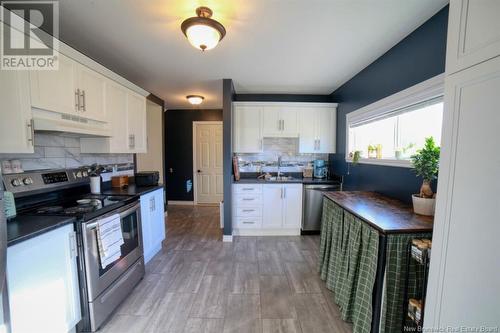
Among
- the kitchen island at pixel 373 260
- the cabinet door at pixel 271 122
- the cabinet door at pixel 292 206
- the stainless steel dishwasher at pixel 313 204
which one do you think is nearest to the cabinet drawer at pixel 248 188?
the cabinet door at pixel 292 206

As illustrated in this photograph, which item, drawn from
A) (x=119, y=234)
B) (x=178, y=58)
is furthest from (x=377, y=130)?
(x=119, y=234)

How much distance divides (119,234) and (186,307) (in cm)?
89

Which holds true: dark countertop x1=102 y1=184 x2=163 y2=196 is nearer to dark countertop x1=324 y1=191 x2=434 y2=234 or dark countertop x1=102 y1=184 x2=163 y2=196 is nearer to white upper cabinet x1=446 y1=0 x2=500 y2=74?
dark countertop x1=324 y1=191 x2=434 y2=234

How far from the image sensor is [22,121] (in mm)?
1385

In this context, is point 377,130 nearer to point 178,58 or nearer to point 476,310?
point 476,310

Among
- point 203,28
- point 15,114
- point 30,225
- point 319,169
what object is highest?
point 203,28

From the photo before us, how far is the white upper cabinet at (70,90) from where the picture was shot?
4.93ft

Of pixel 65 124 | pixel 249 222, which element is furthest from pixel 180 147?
pixel 65 124

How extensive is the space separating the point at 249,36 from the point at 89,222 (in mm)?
2111

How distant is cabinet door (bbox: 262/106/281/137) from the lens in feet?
11.9

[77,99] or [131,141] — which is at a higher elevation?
[77,99]

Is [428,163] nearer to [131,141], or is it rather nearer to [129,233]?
[129,233]

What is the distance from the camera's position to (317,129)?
3.67 meters

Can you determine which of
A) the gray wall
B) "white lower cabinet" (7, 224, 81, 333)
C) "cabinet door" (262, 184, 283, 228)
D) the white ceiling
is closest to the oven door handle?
"white lower cabinet" (7, 224, 81, 333)
